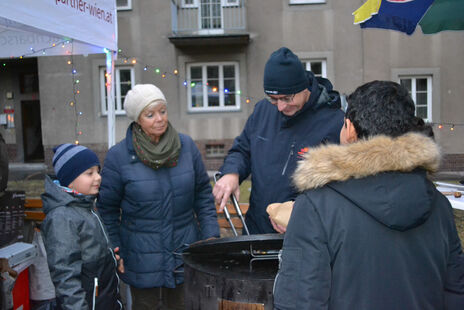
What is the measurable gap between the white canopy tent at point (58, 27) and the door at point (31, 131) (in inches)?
400

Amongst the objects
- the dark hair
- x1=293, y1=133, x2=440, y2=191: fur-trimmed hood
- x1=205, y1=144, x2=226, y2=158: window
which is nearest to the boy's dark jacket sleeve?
x1=293, y1=133, x2=440, y2=191: fur-trimmed hood

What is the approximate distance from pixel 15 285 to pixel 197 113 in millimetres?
10141

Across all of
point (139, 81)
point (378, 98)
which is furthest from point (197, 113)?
point (378, 98)

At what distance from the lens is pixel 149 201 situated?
2.54 meters

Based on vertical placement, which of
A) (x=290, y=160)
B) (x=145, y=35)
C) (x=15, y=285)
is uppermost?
(x=145, y=35)

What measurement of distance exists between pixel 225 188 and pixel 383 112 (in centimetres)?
105

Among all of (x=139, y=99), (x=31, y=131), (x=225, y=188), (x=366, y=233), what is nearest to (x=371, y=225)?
(x=366, y=233)

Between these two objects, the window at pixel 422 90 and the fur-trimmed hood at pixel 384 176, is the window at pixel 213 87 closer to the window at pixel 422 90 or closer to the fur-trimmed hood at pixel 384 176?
the window at pixel 422 90

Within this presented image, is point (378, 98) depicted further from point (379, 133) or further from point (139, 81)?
point (139, 81)

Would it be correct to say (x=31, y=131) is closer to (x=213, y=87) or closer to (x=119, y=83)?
(x=119, y=83)

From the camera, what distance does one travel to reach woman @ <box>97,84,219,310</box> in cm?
256

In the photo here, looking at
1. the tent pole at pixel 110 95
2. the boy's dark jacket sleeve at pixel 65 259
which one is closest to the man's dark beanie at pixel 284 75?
the boy's dark jacket sleeve at pixel 65 259

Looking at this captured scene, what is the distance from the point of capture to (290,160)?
225 cm

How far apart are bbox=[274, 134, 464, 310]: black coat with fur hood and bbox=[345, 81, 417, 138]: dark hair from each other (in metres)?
0.05
